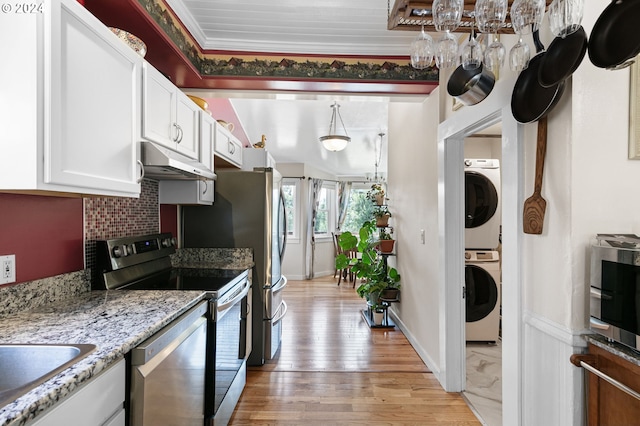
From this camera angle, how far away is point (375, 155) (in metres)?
6.50

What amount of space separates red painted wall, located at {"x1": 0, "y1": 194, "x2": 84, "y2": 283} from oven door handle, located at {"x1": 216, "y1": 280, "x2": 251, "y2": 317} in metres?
0.74

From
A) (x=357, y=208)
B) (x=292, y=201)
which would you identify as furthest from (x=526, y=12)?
(x=357, y=208)

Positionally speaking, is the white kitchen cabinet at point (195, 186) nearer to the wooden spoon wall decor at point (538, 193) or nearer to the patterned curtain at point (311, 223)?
the wooden spoon wall decor at point (538, 193)

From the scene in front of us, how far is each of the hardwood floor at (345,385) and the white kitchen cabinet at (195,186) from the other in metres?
1.49

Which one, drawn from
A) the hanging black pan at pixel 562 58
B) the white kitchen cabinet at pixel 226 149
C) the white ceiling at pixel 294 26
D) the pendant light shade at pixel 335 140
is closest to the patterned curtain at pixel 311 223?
the pendant light shade at pixel 335 140

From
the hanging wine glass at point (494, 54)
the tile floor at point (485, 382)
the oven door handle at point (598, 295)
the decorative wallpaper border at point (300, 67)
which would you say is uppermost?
the decorative wallpaper border at point (300, 67)

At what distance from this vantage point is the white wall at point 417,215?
2779mm

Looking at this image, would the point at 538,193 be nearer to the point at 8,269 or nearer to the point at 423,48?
the point at 423,48

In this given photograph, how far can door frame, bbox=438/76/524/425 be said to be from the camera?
5.36 ft

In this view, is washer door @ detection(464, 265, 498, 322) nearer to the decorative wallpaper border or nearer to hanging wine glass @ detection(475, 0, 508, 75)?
the decorative wallpaper border

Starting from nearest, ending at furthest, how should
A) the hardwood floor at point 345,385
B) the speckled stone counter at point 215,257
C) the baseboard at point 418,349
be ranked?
the hardwood floor at point 345,385
the baseboard at point 418,349
the speckled stone counter at point 215,257

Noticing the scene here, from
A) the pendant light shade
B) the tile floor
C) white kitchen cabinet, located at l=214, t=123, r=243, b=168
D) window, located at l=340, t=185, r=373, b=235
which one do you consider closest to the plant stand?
the tile floor

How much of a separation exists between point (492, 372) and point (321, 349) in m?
1.48

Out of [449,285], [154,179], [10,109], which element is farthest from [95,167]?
[449,285]
